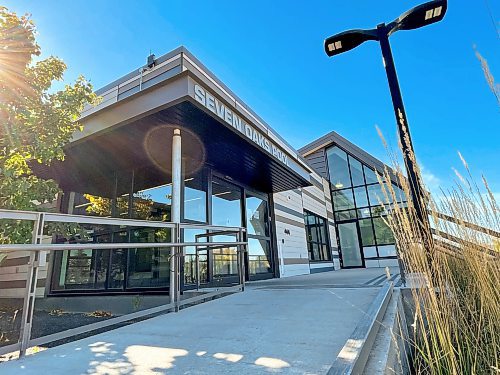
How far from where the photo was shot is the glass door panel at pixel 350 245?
12.4m

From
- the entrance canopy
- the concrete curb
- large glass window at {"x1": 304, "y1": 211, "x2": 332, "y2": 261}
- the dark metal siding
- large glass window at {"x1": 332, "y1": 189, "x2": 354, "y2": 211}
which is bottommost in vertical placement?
the concrete curb

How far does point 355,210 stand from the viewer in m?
13.1

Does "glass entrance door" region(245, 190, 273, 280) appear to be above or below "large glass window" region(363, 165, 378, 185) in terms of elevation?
below

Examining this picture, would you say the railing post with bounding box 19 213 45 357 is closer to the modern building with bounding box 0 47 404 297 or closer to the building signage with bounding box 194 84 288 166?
the modern building with bounding box 0 47 404 297

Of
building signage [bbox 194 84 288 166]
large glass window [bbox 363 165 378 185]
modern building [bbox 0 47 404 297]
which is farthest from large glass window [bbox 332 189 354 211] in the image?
building signage [bbox 194 84 288 166]

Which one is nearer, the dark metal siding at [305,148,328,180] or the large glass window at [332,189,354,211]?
the large glass window at [332,189,354,211]

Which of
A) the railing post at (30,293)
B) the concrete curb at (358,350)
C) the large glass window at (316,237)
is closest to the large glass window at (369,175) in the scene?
the large glass window at (316,237)

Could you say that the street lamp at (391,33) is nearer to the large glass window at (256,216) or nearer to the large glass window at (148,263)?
the large glass window at (148,263)

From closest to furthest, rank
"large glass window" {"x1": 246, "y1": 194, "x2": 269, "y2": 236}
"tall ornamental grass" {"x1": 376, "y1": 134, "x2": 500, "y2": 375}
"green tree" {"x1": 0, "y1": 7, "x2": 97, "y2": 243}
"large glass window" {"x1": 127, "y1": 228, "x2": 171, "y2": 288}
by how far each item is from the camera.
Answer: "tall ornamental grass" {"x1": 376, "y1": 134, "x2": 500, "y2": 375}, "green tree" {"x1": 0, "y1": 7, "x2": 97, "y2": 243}, "large glass window" {"x1": 127, "y1": 228, "x2": 171, "y2": 288}, "large glass window" {"x1": 246, "y1": 194, "x2": 269, "y2": 236}

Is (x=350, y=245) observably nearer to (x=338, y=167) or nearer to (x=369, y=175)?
(x=369, y=175)

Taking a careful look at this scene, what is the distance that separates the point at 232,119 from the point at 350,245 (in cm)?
1060

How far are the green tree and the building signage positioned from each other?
2067 millimetres

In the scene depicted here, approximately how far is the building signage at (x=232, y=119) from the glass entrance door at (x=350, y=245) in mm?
8787

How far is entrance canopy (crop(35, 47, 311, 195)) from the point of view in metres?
3.56
